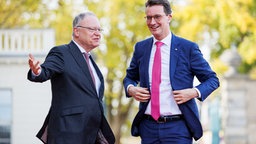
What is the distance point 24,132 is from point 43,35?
2219mm

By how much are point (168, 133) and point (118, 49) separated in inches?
729

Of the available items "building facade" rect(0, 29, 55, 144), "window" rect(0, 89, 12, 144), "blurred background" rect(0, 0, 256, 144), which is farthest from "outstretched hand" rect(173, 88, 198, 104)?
"window" rect(0, 89, 12, 144)

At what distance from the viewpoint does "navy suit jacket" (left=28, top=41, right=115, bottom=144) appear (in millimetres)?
5785

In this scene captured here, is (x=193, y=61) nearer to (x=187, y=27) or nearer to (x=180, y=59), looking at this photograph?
(x=180, y=59)

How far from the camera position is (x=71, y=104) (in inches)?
228

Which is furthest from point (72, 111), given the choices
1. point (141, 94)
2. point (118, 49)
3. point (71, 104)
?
point (118, 49)

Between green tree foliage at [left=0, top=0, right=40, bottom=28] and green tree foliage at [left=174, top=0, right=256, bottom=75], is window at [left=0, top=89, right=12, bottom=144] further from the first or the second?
green tree foliage at [left=174, top=0, right=256, bottom=75]

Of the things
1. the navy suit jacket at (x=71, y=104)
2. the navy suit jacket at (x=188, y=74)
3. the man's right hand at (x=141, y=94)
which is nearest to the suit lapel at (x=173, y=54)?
the navy suit jacket at (x=188, y=74)

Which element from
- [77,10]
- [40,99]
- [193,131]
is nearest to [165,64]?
[193,131]

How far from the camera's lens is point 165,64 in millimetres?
5688

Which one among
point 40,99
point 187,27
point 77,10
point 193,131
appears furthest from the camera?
point 77,10

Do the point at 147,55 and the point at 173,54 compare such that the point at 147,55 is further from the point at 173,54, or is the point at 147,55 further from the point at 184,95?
the point at 184,95

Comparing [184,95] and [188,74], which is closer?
[184,95]

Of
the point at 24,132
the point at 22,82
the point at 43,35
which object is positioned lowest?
the point at 24,132
